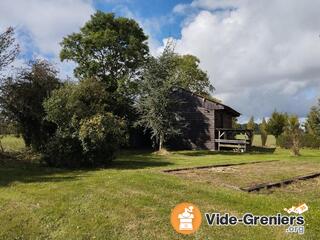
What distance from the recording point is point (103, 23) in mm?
35469

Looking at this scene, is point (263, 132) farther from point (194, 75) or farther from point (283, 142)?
point (194, 75)

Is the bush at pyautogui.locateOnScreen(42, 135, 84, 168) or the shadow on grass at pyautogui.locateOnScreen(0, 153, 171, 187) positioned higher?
the bush at pyautogui.locateOnScreen(42, 135, 84, 168)

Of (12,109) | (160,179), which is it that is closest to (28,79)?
(12,109)

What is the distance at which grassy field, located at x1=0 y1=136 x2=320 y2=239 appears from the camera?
6.89 metres

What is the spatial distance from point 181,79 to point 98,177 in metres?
17.9

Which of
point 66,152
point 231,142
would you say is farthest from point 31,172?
point 231,142

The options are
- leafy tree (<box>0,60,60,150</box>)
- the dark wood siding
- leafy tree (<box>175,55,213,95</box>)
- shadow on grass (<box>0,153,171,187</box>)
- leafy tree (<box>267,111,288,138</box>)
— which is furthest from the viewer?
leafy tree (<box>175,55,213,95</box>)

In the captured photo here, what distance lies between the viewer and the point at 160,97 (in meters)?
26.9

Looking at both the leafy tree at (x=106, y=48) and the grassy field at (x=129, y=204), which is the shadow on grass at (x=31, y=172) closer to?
the grassy field at (x=129, y=204)

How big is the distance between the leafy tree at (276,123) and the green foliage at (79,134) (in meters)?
32.4

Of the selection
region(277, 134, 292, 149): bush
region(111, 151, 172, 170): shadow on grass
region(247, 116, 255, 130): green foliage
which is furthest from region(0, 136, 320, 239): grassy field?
region(247, 116, 255, 130): green foliage

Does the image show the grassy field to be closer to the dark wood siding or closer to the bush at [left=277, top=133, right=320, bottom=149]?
the dark wood siding

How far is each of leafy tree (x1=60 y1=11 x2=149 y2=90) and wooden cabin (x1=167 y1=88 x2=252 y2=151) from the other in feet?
18.4

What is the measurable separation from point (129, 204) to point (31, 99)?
14306 mm
